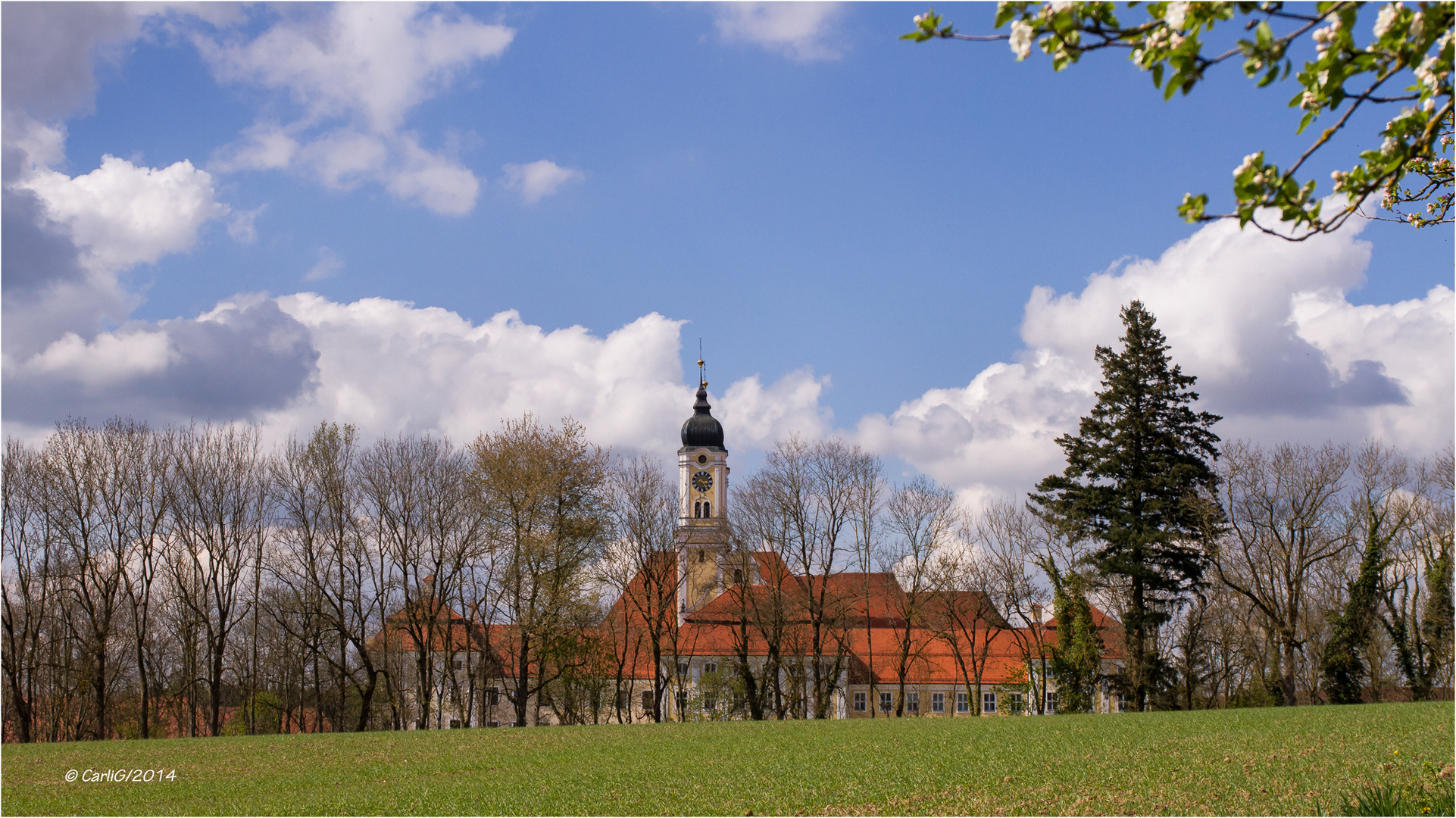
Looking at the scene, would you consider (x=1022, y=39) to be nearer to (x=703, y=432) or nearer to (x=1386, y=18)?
(x=1386, y=18)

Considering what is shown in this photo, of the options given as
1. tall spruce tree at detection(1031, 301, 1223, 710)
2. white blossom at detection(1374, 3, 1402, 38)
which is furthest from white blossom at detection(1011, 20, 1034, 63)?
tall spruce tree at detection(1031, 301, 1223, 710)

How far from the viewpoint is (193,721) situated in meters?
41.4

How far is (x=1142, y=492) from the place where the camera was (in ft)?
124

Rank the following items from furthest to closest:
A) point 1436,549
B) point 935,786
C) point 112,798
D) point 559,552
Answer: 1. point 1436,549
2. point 559,552
3. point 112,798
4. point 935,786

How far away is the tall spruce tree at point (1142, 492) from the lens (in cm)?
3712

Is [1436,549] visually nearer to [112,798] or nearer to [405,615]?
[405,615]

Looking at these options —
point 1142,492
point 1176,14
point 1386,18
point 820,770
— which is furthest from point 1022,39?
point 1142,492

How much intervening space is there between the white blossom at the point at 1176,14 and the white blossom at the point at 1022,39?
47 cm

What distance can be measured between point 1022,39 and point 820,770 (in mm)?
13932

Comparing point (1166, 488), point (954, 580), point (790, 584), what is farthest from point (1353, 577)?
point (790, 584)

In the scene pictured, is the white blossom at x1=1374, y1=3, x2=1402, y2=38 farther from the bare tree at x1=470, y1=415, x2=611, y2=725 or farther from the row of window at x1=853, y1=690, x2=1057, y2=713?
the row of window at x1=853, y1=690, x2=1057, y2=713

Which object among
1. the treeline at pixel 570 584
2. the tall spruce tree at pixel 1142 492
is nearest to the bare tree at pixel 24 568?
the treeline at pixel 570 584

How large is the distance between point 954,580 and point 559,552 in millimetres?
19967

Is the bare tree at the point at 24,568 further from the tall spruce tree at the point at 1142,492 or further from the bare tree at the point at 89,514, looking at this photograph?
the tall spruce tree at the point at 1142,492
